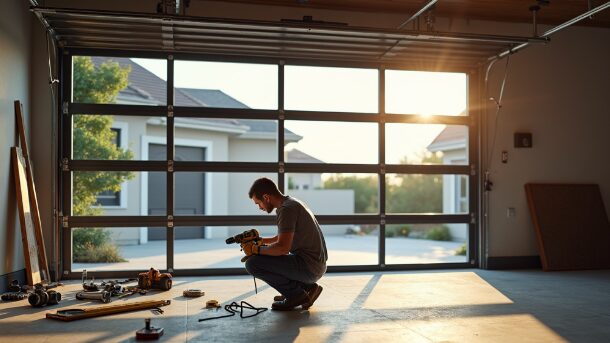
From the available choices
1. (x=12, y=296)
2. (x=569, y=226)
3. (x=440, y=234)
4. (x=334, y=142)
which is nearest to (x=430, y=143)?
(x=440, y=234)

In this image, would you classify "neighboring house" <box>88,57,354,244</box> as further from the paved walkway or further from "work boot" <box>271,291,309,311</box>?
"work boot" <box>271,291,309,311</box>

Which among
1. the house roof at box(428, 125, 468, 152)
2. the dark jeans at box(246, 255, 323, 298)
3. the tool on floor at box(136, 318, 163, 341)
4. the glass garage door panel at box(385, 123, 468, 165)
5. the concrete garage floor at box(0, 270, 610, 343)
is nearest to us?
the tool on floor at box(136, 318, 163, 341)

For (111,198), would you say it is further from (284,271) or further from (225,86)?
(284,271)

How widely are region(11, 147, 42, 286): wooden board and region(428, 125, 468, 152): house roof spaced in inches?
473

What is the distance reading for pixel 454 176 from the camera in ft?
58.3

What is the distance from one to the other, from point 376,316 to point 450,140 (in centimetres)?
1283

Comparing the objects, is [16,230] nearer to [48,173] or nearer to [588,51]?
[48,173]

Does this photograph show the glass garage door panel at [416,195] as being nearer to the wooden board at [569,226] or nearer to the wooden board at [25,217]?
the wooden board at [569,226]

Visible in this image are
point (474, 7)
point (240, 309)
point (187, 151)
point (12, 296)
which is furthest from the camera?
point (187, 151)

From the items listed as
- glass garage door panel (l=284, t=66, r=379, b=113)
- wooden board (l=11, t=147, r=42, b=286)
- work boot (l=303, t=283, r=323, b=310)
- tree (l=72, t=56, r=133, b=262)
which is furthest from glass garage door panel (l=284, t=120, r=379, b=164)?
work boot (l=303, t=283, r=323, b=310)

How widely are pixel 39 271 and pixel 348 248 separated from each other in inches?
335

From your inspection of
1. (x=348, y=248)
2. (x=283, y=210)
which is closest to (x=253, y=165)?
(x=283, y=210)

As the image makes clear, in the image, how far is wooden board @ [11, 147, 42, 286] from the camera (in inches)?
280

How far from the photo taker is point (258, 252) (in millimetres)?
5621
